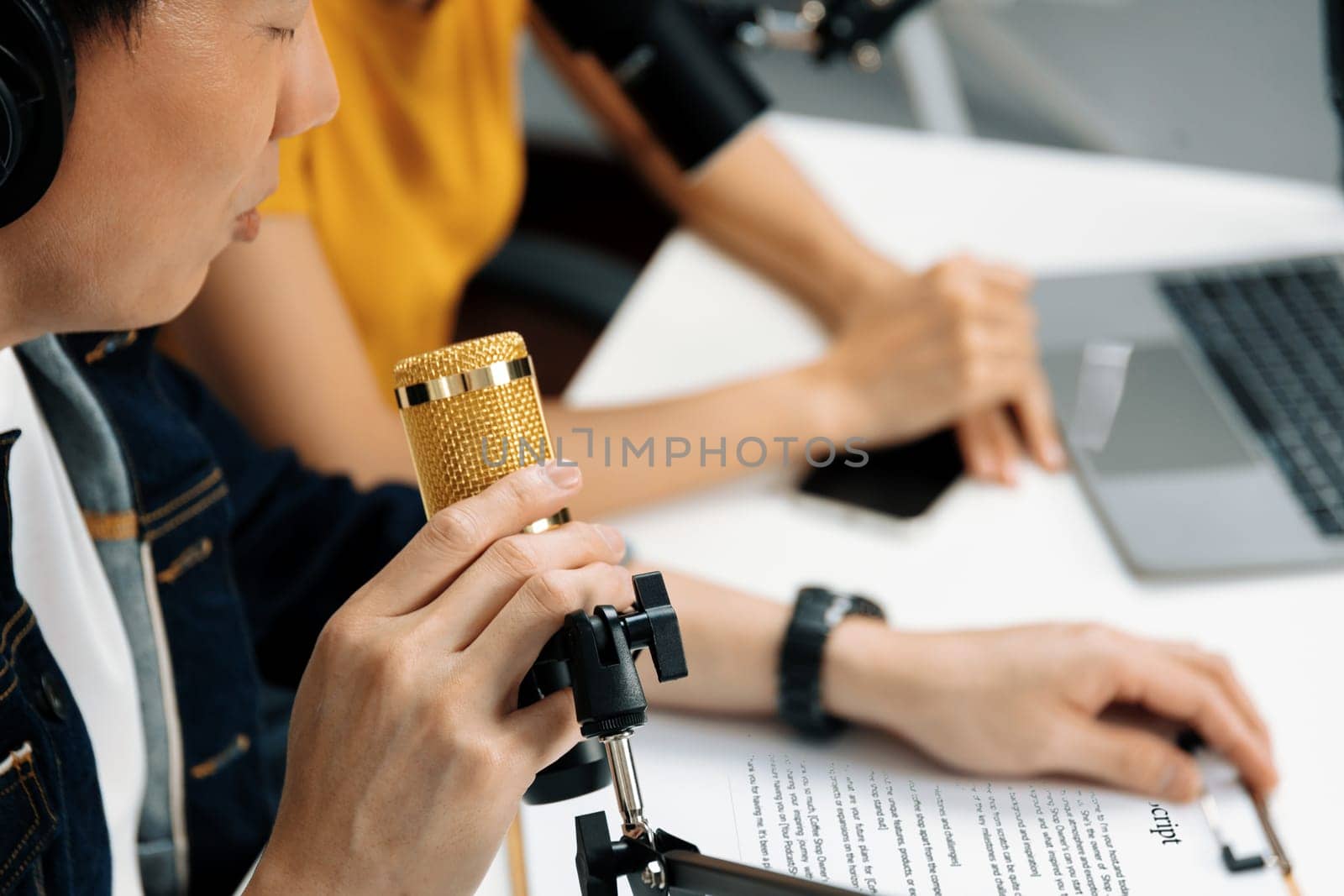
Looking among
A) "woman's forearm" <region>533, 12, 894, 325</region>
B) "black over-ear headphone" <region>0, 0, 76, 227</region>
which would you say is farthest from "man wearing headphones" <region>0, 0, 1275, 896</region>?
"woman's forearm" <region>533, 12, 894, 325</region>

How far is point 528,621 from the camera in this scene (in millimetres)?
464

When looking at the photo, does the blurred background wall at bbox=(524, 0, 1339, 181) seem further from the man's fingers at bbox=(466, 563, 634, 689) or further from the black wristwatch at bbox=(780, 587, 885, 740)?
the man's fingers at bbox=(466, 563, 634, 689)

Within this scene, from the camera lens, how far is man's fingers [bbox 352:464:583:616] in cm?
47

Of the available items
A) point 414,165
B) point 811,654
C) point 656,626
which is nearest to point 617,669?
point 656,626

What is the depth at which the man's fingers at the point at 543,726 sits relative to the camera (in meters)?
0.48

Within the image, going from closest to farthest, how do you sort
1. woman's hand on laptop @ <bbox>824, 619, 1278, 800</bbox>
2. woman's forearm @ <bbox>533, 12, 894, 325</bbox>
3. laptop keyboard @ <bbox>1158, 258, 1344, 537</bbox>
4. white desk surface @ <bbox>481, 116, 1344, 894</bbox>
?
woman's hand on laptop @ <bbox>824, 619, 1278, 800</bbox> < white desk surface @ <bbox>481, 116, 1344, 894</bbox> < laptop keyboard @ <bbox>1158, 258, 1344, 537</bbox> < woman's forearm @ <bbox>533, 12, 894, 325</bbox>

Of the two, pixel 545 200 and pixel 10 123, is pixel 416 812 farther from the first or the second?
pixel 545 200

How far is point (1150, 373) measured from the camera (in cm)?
92

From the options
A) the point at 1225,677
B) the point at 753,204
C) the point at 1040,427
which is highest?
the point at 753,204

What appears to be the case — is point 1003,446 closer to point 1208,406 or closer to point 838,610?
point 1208,406

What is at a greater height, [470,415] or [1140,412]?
[470,415]

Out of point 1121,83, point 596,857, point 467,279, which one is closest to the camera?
point 596,857

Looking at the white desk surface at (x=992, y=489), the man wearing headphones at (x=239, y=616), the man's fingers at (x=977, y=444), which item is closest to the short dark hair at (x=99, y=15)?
the man wearing headphones at (x=239, y=616)

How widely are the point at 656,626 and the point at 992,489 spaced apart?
47cm
